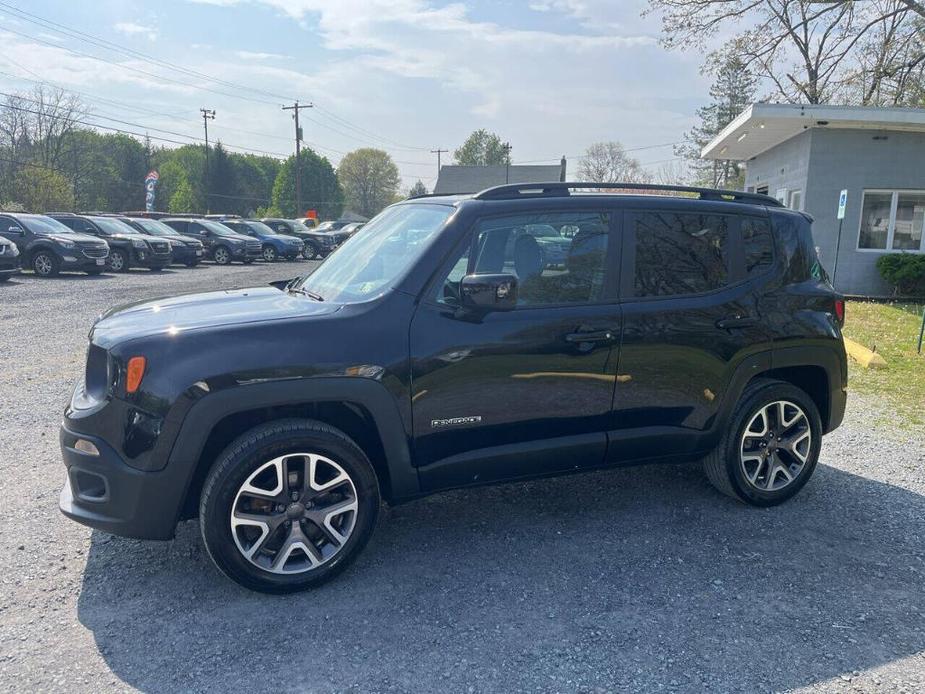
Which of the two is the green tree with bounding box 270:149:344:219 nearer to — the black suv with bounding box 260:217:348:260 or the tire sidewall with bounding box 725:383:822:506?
the black suv with bounding box 260:217:348:260

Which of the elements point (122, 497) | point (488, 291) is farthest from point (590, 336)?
point (122, 497)

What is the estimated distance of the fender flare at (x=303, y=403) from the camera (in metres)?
2.98

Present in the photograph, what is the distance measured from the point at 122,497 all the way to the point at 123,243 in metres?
20.4

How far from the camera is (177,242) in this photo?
23.6 m

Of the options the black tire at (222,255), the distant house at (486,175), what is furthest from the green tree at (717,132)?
the black tire at (222,255)

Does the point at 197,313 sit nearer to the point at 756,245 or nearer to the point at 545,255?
the point at 545,255

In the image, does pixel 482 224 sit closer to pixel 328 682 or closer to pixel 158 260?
pixel 328 682

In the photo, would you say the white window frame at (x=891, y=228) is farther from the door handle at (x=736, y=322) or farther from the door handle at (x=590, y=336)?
the door handle at (x=590, y=336)

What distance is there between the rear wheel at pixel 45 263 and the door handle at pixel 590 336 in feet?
60.9

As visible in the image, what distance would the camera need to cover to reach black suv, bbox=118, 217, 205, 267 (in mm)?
23473

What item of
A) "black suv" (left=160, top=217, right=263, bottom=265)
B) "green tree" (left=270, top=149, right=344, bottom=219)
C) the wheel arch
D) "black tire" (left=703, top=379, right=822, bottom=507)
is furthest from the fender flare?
"green tree" (left=270, top=149, right=344, bottom=219)

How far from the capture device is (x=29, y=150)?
2549 inches

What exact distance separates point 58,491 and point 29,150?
75.0 metres

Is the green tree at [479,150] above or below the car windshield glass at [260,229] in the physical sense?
above
